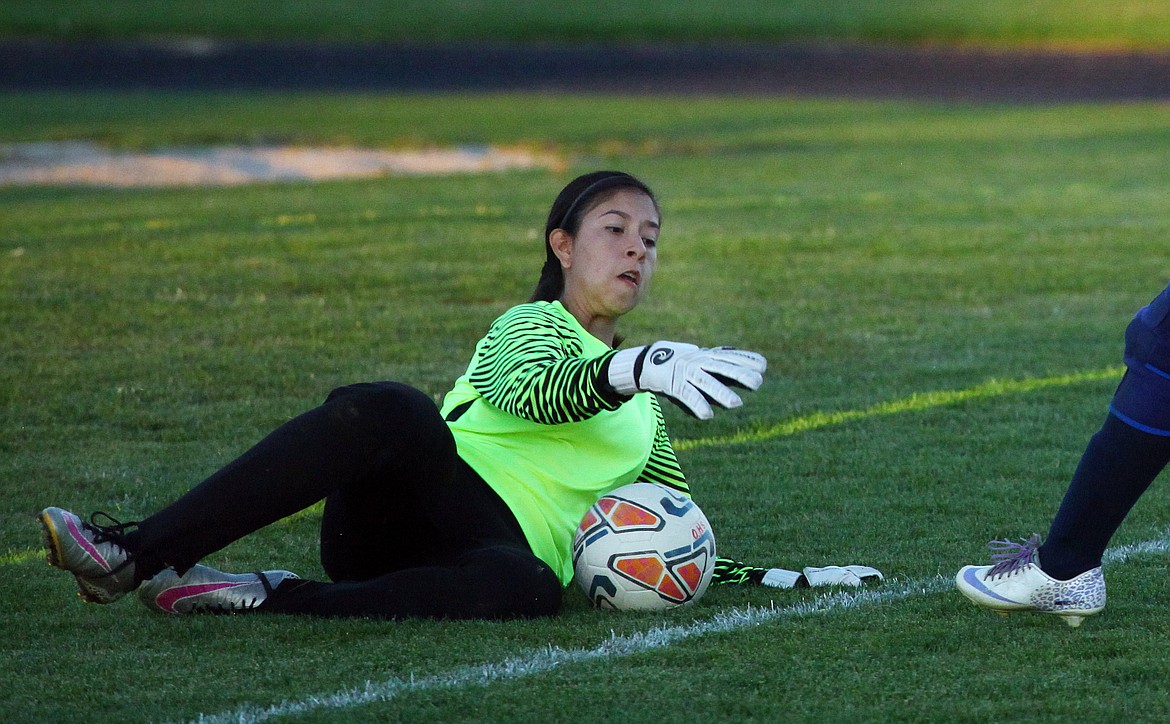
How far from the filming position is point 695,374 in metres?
4.00

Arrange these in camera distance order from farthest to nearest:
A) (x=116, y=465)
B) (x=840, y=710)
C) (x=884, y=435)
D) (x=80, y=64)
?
(x=80, y=64), (x=884, y=435), (x=116, y=465), (x=840, y=710)

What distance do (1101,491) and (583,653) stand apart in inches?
55.9

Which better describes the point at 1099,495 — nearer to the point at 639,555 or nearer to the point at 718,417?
the point at 639,555

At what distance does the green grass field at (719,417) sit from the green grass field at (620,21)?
1994 cm

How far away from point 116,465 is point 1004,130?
18.3m

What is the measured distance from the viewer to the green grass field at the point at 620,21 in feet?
129

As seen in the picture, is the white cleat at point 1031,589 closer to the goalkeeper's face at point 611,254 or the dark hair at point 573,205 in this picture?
the goalkeeper's face at point 611,254

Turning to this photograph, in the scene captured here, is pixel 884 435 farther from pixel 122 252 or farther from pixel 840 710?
pixel 122 252

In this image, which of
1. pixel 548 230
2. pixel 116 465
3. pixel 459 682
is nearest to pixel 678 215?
pixel 116 465

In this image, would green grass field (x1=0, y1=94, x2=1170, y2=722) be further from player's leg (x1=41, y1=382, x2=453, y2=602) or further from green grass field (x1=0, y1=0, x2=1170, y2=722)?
player's leg (x1=41, y1=382, x2=453, y2=602)

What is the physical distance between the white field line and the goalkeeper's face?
98 cm

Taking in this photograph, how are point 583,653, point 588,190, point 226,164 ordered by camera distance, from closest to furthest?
point 583,653 < point 588,190 < point 226,164

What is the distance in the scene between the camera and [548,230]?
5082mm

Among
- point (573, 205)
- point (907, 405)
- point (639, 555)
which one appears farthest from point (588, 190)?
point (907, 405)
